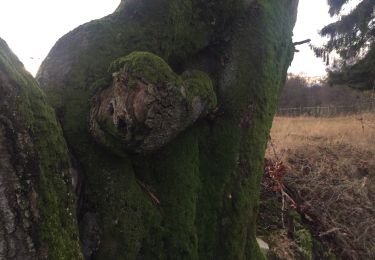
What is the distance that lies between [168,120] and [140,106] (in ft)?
0.66

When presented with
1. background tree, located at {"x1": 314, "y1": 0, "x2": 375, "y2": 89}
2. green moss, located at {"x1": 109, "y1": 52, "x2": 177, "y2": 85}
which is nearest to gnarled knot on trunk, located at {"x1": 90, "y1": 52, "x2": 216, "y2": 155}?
green moss, located at {"x1": 109, "y1": 52, "x2": 177, "y2": 85}

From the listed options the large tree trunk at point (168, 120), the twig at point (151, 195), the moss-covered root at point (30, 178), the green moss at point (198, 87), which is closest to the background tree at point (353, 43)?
the large tree trunk at point (168, 120)

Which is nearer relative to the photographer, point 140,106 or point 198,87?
point 140,106

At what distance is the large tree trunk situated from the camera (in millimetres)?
2113

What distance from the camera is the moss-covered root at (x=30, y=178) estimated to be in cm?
157

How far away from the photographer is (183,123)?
7.45ft

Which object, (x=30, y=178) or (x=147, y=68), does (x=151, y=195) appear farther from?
(x=30, y=178)

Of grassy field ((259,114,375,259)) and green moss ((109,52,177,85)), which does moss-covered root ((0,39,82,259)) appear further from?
grassy field ((259,114,375,259))

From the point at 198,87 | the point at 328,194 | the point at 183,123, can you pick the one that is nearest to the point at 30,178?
the point at 183,123

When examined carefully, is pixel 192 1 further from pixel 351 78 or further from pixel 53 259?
pixel 351 78

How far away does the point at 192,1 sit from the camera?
2902mm

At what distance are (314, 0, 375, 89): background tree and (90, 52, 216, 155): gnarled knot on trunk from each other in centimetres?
1256

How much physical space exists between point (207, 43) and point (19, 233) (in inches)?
76.9

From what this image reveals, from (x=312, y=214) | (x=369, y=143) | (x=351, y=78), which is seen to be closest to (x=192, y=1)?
(x=312, y=214)
